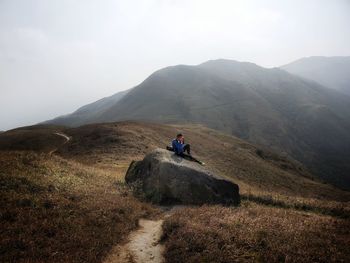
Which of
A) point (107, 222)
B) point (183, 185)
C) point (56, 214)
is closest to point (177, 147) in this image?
point (183, 185)

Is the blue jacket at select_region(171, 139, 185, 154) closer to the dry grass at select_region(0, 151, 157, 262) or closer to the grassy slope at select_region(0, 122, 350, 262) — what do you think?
the grassy slope at select_region(0, 122, 350, 262)

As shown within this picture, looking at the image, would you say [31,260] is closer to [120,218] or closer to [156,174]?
[120,218]

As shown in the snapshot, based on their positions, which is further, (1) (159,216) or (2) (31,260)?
(1) (159,216)

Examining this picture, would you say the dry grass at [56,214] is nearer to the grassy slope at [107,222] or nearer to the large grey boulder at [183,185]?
the grassy slope at [107,222]

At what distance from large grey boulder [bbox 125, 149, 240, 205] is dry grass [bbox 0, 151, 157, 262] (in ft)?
6.23

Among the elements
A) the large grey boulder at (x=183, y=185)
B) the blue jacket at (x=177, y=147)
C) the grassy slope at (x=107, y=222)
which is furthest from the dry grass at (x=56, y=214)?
the blue jacket at (x=177, y=147)

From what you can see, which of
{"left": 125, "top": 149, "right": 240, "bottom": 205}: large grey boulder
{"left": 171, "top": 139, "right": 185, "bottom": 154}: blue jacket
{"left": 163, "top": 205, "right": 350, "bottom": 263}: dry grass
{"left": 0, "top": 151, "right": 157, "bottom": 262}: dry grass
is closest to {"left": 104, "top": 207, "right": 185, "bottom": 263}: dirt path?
{"left": 0, "top": 151, "right": 157, "bottom": 262}: dry grass

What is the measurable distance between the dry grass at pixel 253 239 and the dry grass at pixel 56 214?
2871mm

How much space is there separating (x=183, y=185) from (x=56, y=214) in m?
8.83

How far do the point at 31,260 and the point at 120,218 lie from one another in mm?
5812

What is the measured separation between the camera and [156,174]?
70.8 ft

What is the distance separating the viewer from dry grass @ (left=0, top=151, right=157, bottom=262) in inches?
443

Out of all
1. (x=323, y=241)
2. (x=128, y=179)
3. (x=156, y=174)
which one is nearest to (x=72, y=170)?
(x=128, y=179)

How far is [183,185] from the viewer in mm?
20562
